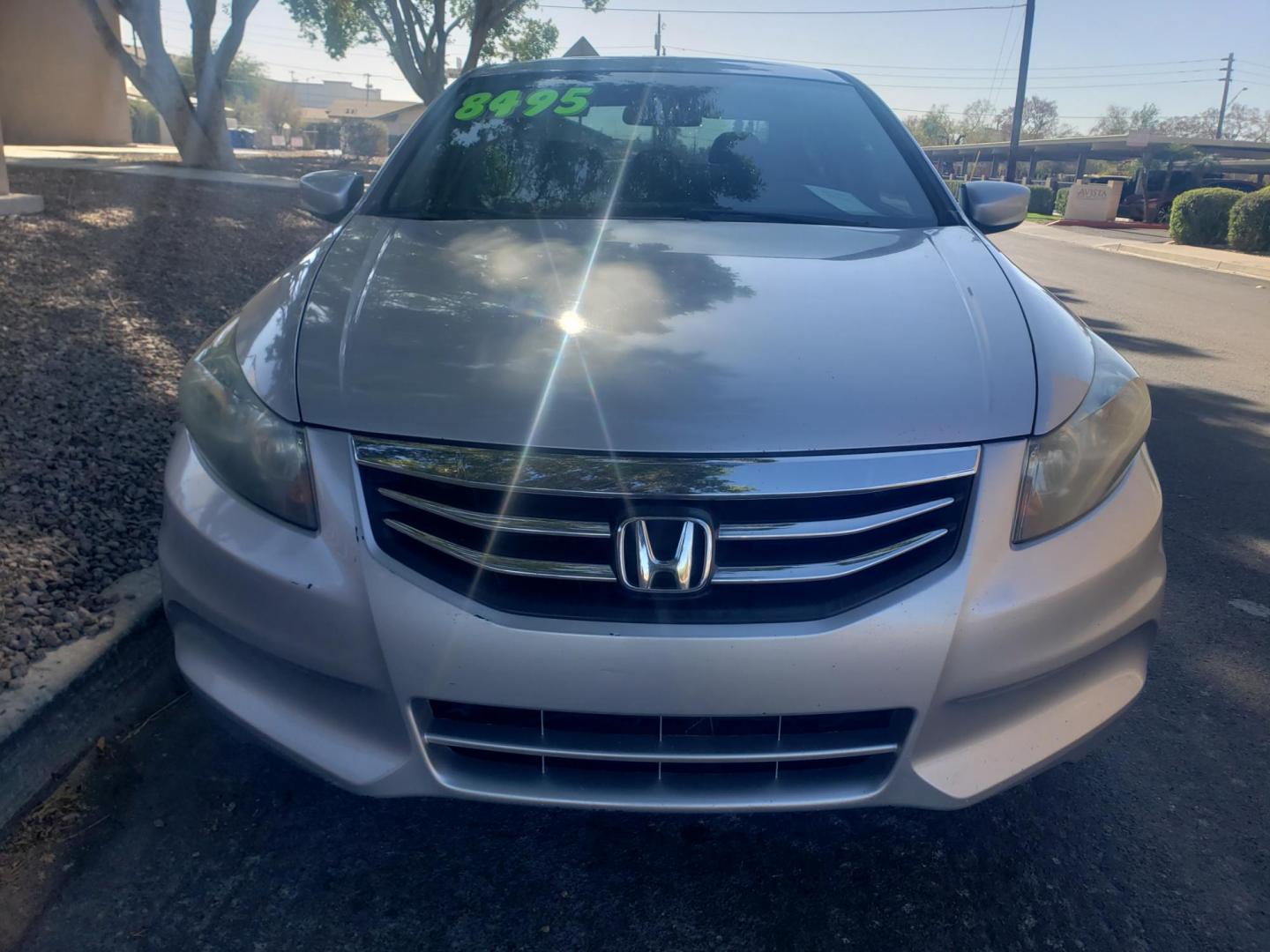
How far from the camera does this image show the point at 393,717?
5.56 ft

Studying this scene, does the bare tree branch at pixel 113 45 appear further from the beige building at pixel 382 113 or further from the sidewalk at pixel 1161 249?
the beige building at pixel 382 113

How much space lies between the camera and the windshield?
2891 mm

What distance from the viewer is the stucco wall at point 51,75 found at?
23.3 meters

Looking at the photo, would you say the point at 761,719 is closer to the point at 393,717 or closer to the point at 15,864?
Answer: the point at 393,717

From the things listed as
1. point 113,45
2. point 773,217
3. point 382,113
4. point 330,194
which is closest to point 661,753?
point 773,217

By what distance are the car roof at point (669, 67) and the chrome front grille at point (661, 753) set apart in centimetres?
251

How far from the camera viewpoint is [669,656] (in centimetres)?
159

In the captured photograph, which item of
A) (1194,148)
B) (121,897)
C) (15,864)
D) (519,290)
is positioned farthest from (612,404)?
(1194,148)

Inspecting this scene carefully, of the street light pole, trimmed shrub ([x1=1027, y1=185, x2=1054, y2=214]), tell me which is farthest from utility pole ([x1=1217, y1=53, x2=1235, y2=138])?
trimmed shrub ([x1=1027, y1=185, x2=1054, y2=214])

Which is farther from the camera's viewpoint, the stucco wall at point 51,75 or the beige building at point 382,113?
the beige building at point 382,113

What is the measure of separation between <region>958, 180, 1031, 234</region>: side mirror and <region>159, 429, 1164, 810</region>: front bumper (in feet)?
4.77

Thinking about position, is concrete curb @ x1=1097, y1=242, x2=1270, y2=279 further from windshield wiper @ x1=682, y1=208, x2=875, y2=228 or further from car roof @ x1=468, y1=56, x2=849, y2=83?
windshield wiper @ x1=682, y1=208, x2=875, y2=228

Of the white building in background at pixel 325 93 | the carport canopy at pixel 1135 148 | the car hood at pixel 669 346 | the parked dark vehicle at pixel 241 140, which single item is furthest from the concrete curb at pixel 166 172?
the white building in background at pixel 325 93

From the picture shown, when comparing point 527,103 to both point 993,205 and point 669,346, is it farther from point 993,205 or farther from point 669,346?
point 669,346
